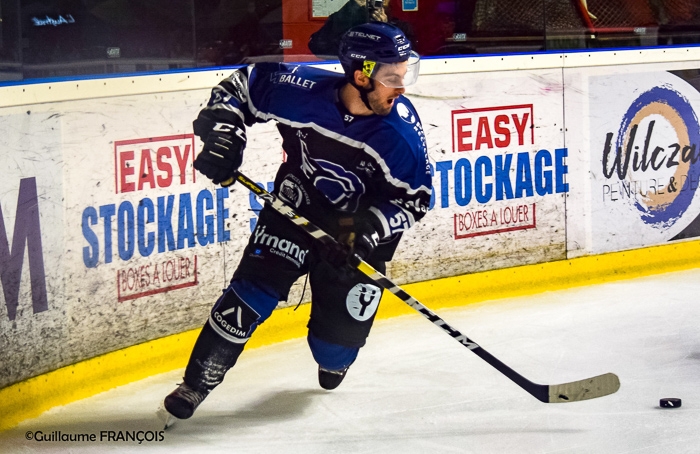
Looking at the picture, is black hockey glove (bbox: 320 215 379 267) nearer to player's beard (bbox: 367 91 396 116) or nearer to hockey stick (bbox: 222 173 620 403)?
hockey stick (bbox: 222 173 620 403)

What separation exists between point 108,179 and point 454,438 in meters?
1.23

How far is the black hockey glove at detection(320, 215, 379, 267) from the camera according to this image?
2.77m

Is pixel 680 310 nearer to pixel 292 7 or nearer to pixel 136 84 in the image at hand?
pixel 292 7

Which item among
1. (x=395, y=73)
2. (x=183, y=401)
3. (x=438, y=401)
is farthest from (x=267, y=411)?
(x=395, y=73)

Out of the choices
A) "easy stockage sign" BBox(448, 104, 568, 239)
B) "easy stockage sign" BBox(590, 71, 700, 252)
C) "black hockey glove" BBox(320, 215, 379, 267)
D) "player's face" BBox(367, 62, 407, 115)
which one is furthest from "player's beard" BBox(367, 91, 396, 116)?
"easy stockage sign" BBox(590, 71, 700, 252)

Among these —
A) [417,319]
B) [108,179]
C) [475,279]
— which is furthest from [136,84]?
[475,279]

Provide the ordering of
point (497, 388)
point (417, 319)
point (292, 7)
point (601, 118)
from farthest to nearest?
point (601, 118), point (417, 319), point (292, 7), point (497, 388)

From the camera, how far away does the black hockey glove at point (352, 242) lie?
109 inches

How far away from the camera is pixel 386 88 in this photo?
9.40 ft

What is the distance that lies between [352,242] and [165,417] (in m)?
0.66

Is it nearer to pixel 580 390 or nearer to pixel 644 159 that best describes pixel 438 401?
pixel 580 390

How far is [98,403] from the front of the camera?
9.64ft

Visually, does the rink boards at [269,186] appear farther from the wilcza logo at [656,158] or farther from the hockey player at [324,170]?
the hockey player at [324,170]

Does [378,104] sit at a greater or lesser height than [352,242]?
greater
